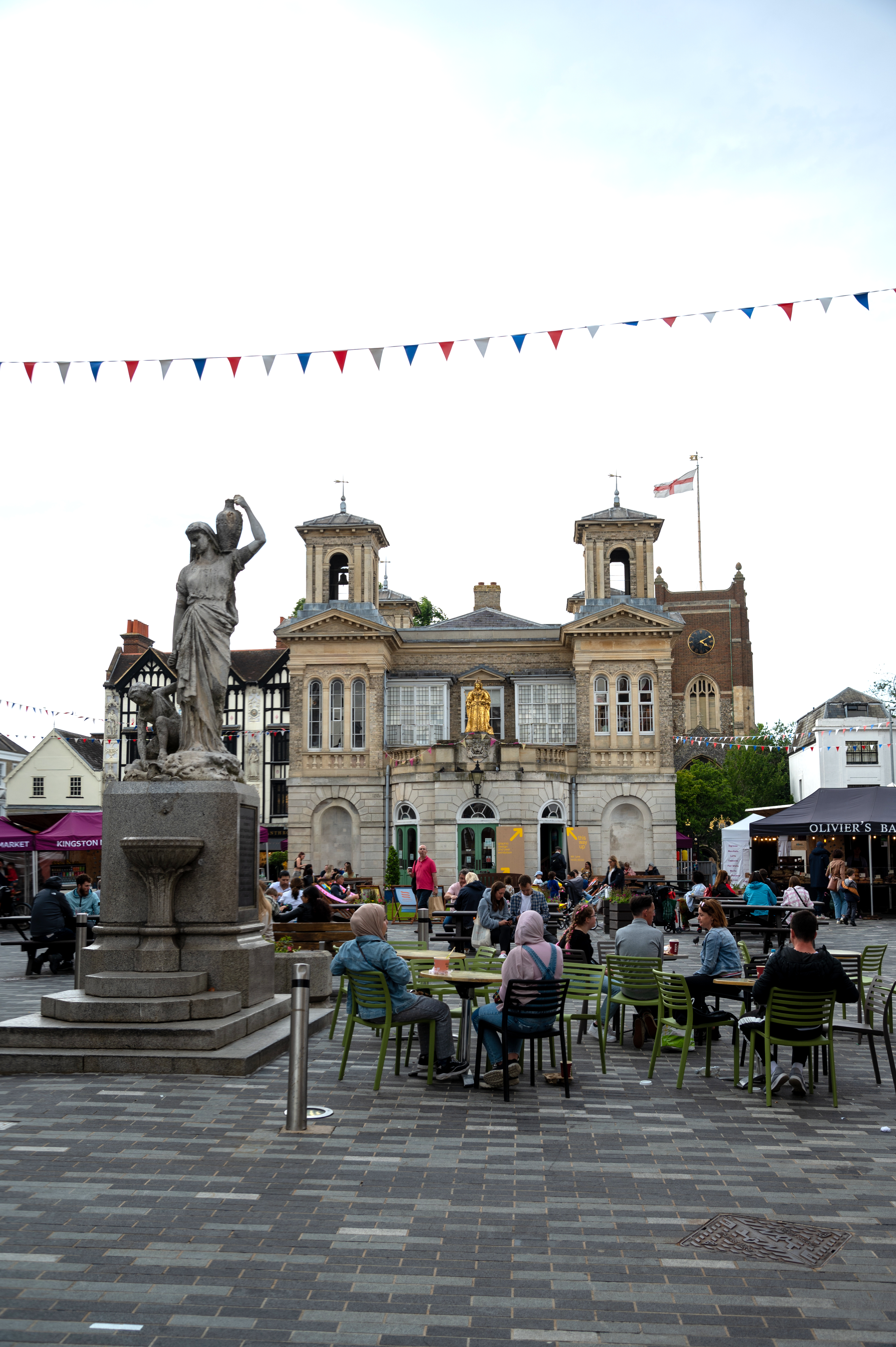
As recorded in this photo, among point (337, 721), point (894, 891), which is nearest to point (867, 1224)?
point (894, 891)

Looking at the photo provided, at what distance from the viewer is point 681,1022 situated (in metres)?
9.45

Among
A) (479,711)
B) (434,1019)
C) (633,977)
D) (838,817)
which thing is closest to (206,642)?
(434,1019)

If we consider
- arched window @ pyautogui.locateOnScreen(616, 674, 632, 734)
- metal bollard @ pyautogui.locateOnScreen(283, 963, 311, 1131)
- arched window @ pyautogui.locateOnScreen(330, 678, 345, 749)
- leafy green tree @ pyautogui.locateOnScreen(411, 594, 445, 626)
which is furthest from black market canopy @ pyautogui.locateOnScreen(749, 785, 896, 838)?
leafy green tree @ pyautogui.locateOnScreen(411, 594, 445, 626)

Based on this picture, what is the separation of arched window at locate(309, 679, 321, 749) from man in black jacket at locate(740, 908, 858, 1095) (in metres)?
33.8

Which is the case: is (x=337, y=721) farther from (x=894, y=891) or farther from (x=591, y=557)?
(x=894, y=891)

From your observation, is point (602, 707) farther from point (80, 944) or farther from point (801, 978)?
point (801, 978)

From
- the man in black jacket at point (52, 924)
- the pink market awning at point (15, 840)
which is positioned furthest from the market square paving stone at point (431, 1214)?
the pink market awning at point (15, 840)

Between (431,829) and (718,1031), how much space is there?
86.9 feet

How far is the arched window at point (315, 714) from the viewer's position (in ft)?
136

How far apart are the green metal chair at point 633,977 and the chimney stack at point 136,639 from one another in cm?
4749

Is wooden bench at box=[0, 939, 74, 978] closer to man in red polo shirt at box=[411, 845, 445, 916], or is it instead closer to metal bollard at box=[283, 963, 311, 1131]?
man in red polo shirt at box=[411, 845, 445, 916]

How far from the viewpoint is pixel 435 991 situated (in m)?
10.4

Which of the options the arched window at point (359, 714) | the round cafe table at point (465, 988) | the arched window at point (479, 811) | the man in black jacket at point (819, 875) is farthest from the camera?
the arched window at point (359, 714)

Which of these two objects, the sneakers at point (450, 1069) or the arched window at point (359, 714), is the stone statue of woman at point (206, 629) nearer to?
the sneakers at point (450, 1069)
